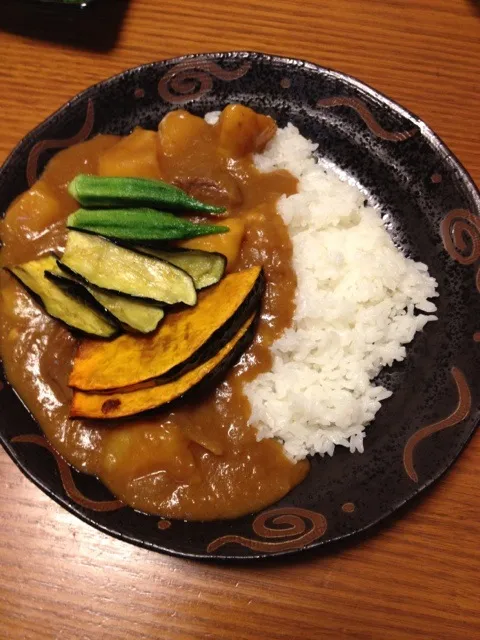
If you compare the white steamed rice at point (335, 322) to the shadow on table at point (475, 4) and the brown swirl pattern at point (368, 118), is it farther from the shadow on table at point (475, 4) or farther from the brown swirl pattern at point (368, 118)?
the shadow on table at point (475, 4)

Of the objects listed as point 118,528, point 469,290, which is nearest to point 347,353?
point 469,290

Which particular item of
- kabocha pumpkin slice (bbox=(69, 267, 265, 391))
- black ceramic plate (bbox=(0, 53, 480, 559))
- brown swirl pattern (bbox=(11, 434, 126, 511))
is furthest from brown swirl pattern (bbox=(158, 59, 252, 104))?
brown swirl pattern (bbox=(11, 434, 126, 511))

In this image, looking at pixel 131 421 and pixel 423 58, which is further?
pixel 423 58

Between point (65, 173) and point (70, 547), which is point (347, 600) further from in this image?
point (65, 173)

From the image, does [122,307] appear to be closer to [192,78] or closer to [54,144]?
[54,144]

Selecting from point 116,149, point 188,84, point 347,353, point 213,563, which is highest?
point 188,84

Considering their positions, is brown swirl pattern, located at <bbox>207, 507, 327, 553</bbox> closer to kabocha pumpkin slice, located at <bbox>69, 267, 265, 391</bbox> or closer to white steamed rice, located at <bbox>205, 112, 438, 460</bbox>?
white steamed rice, located at <bbox>205, 112, 438, 460</bbox>

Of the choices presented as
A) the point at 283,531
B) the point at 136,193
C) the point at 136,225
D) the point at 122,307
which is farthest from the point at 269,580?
the point at 136,193
